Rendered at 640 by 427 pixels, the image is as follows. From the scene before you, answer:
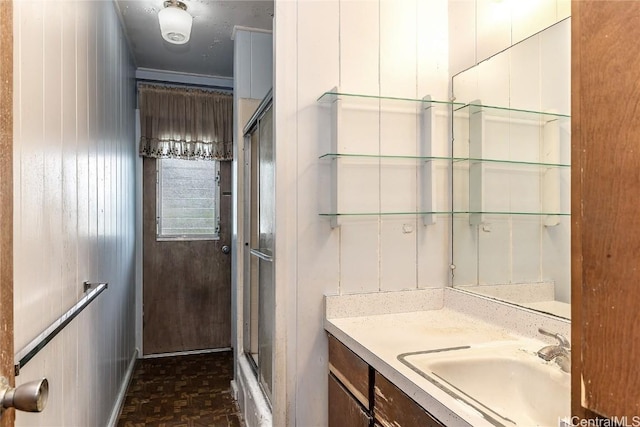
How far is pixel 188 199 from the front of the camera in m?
3.68

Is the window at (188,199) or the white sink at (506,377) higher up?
the window at (188,199)

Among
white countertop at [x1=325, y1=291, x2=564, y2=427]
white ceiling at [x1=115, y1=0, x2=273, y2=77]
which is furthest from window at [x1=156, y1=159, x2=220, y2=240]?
white countertop at [x1=325, y1=291, x2=564, y2=427]

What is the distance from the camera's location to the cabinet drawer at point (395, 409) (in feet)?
3.10

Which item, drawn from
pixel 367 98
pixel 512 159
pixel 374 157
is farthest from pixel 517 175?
pixel 367 98

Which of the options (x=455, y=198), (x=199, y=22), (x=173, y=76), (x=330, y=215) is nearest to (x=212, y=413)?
(x=330, y=215)

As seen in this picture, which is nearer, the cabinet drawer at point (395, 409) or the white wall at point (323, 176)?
the cabinet drawer at point (395, 409)

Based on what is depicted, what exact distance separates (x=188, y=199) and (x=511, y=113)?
2.93m

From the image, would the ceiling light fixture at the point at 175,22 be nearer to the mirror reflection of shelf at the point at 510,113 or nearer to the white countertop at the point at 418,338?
the mirror reflection of shelf at the point at 510,113

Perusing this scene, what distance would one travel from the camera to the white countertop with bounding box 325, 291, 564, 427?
2.84 ft

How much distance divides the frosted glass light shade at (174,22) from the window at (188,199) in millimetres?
1495

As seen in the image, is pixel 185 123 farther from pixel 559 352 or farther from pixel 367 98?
pixel 559 352

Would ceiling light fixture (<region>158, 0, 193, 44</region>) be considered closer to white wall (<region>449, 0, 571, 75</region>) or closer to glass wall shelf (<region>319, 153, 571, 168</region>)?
glass wall shelf (<region>319, 153, 571, 168</region>)

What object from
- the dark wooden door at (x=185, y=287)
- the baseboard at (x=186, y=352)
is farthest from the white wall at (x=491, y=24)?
the baseboard at (x=186, y=352)

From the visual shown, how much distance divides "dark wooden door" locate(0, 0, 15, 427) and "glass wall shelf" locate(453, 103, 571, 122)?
1428mm
